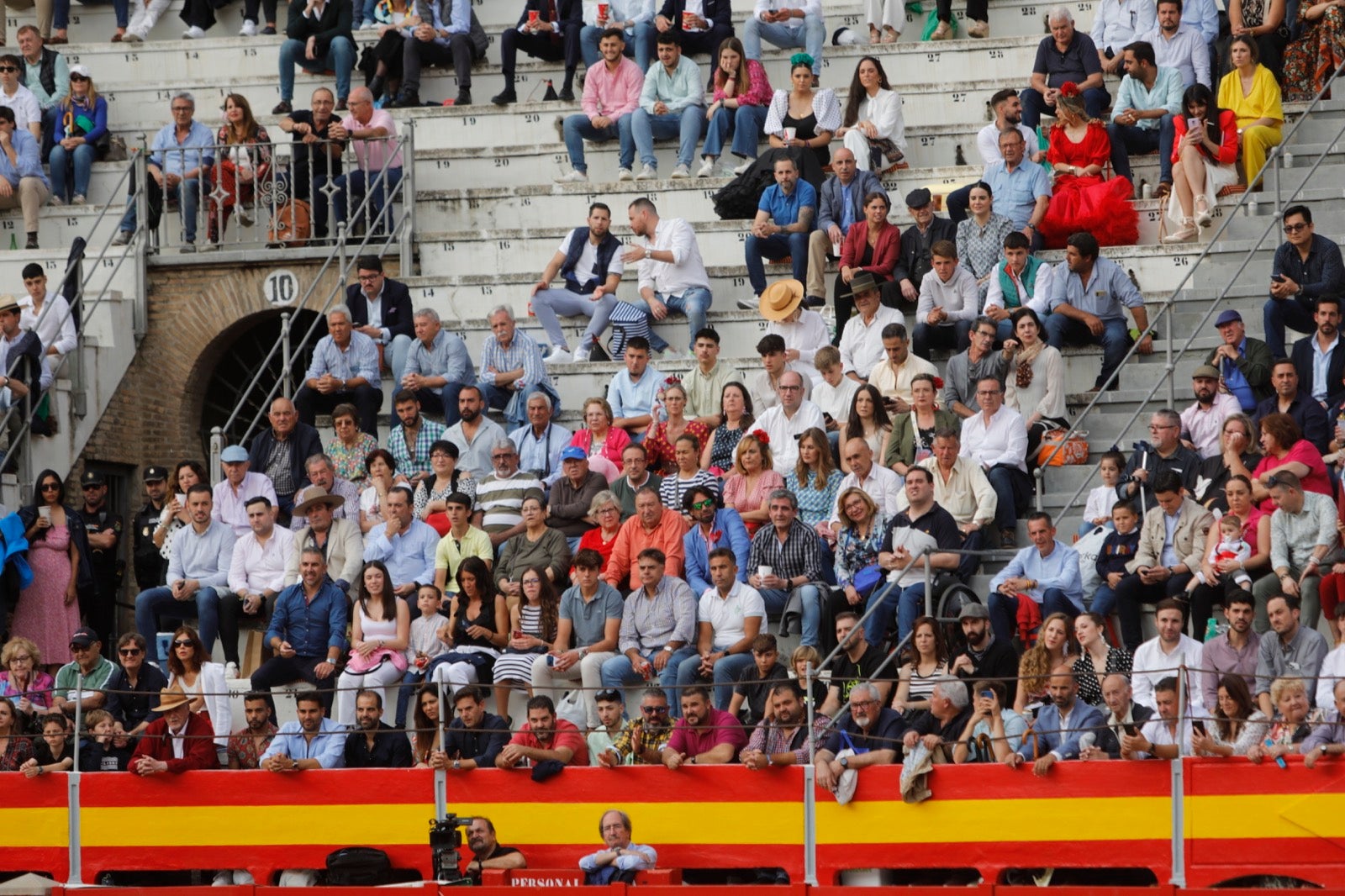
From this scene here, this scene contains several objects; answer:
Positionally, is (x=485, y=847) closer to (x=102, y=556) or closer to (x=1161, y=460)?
(x=1161, y=460)

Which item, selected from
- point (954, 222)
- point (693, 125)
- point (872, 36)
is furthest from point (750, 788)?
point (872, 36)

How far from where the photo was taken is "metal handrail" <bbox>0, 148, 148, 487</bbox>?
64.1 ft

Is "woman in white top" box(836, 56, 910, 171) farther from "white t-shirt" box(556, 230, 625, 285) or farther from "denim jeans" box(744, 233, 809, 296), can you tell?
"white t-shirt" box(556, 230, 625, 285)

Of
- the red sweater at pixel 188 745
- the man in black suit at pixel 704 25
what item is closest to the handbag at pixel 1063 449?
the man in black suit at pixel 704 25

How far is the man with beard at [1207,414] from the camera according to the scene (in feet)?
54.5

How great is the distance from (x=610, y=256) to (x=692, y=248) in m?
0.71

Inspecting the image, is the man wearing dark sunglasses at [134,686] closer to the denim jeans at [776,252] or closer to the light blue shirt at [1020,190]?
the denim jeans at [776,252]

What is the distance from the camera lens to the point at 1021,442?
55.4ft

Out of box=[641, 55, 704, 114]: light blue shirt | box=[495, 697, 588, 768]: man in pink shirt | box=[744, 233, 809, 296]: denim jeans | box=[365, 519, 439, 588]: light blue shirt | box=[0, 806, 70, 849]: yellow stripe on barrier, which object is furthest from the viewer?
box=[641, 55, 704, 114]: light blue shirt

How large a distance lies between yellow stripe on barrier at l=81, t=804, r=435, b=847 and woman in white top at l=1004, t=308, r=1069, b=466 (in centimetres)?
545

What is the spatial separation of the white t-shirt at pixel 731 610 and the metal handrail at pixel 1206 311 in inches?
92.2

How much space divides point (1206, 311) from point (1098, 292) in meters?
0.95

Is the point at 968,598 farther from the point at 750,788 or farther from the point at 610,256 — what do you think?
the point at 610,256

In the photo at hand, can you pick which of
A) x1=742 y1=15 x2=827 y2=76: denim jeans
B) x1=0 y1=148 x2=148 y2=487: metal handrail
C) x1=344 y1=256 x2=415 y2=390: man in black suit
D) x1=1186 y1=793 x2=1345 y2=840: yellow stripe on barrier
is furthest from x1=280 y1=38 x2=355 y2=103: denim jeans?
x1=1186 y1=793 x2=1345 y2=840: yellow stripe on barrier
